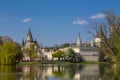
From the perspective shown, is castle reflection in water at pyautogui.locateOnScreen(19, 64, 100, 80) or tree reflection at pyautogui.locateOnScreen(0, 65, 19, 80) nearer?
tree reflection at pyautogui.locateOnScreen(0, 65, 19, 80)

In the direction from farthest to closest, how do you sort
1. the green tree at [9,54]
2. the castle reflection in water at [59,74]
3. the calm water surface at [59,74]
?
the green tree at [9,54], the castle reflection in water at [59,74], the calm water surface at [59,74]

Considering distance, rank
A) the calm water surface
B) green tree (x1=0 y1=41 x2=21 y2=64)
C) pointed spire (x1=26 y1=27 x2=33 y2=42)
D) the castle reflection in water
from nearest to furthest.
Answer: the calm water surface
the castle reflection in water
green tree (x1=0 y1=41 x2=21 y2=64)
pointed spire (x1=26 y1=27 x2=33 y2=42)

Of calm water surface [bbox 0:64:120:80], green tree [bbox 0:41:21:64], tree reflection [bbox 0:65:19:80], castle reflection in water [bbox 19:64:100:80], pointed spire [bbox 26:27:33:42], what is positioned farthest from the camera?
pointed spire [bbox 26:27:33:42]

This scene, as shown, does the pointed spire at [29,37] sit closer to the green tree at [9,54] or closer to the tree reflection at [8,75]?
the green tree at [9,54]

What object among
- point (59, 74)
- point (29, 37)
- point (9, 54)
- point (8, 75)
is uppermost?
point (29, 37)

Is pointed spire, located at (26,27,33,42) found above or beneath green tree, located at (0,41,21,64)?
above

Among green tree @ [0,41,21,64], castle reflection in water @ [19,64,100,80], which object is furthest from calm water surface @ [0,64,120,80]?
green tree @ [0,41,21,64]

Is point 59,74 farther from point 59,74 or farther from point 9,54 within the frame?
point 9,54

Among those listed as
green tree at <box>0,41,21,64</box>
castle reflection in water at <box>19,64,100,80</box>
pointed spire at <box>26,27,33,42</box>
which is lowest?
castle reflection in water at <box>19,64,100,80</box>

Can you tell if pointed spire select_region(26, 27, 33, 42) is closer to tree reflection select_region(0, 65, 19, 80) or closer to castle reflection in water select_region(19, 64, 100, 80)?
castle reflection in water select_region(19, 64, 100, 80)

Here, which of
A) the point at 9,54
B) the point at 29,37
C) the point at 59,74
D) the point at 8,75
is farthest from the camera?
the point at 29,37

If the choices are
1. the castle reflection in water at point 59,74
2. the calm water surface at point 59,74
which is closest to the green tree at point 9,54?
the calm water surface at point 59,74

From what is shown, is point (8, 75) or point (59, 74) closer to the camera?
point (8, 75)

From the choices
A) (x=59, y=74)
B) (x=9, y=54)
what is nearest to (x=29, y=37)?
(x=9, y=54)
